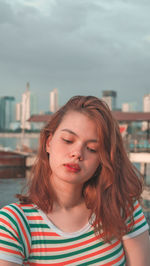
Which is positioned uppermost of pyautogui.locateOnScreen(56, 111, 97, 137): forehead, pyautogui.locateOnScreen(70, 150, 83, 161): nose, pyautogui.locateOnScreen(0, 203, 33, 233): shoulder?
pyautogui.locateOnScreen(56, 111, 97, 137): forehead

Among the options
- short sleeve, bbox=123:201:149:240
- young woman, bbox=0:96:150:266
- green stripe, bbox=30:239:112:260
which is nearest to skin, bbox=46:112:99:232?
young woman, bbox=0:96:150:266

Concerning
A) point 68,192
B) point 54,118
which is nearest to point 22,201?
point 68,192

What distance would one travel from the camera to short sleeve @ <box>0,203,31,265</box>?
1362 mm

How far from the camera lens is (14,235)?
1.38m

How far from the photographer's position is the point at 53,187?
1699mm

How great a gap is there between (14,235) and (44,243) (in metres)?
0.17

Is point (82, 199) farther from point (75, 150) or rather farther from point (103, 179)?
point (75, 150)

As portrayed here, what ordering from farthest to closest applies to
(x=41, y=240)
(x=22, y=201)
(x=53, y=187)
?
(x=53, y=187) < (x=22, y=201) < (x=41, y=240)

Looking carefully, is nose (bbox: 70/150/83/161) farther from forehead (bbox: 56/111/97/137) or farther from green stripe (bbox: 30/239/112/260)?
green stripe (bbox: 30/239/112/260)

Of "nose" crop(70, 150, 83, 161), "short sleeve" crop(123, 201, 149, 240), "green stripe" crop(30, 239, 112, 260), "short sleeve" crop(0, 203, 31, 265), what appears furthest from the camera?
"short sleeve" crop(123, 201, 149, 240)

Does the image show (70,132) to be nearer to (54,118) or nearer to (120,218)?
(54,118)

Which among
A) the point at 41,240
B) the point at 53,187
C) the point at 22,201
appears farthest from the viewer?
the point at 53,187

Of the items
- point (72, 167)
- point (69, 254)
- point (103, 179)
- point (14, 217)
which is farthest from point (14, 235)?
point (103, 179)

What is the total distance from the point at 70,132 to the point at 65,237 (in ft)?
1.77
